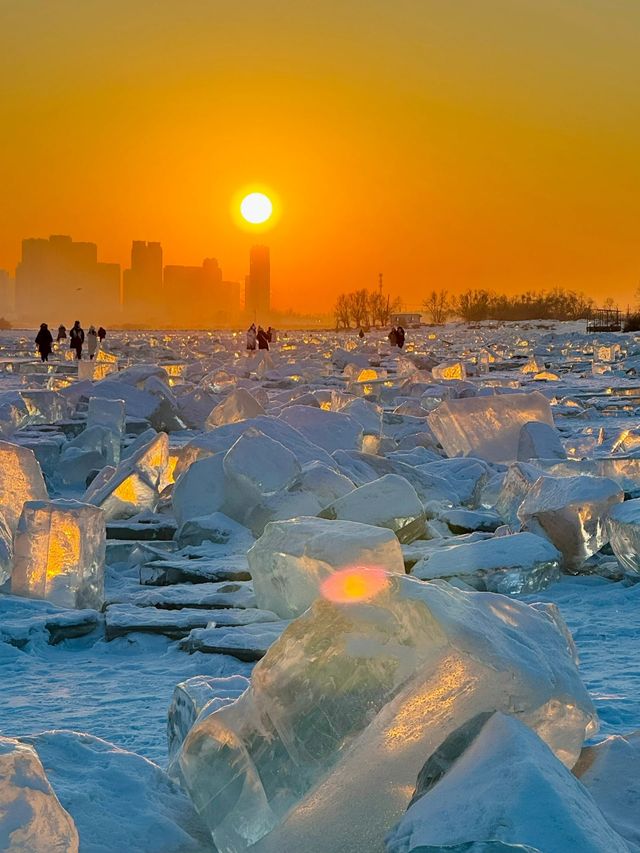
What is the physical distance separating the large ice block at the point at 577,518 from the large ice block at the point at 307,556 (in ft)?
4.08

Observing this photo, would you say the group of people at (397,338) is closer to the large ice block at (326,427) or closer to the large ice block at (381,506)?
the large ice block at (326,427)

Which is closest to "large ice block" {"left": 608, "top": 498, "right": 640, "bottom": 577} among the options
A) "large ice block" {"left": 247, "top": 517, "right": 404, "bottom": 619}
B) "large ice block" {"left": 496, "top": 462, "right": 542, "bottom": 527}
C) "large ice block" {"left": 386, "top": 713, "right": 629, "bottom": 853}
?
"large ice block" {"left": 496, "top": 462, "right": 542, "bottom": 527}

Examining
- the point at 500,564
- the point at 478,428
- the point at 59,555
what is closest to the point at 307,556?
the point at 500,564

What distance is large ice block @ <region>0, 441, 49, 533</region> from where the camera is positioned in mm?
4238

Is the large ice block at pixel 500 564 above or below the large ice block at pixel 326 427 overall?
below

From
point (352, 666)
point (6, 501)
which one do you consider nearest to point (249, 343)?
point (6, 501)

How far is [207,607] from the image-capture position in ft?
11.8

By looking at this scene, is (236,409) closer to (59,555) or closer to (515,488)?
(515,488)

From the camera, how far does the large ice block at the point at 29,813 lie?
1.39 meters

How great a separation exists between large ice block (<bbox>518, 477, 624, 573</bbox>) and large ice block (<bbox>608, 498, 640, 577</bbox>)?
0.19ft

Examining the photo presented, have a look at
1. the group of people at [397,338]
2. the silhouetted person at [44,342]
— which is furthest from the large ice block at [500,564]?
the group of people at [397,338]

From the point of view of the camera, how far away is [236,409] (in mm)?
7754

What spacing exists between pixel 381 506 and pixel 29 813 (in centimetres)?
295

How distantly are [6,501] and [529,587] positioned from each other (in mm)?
2078
